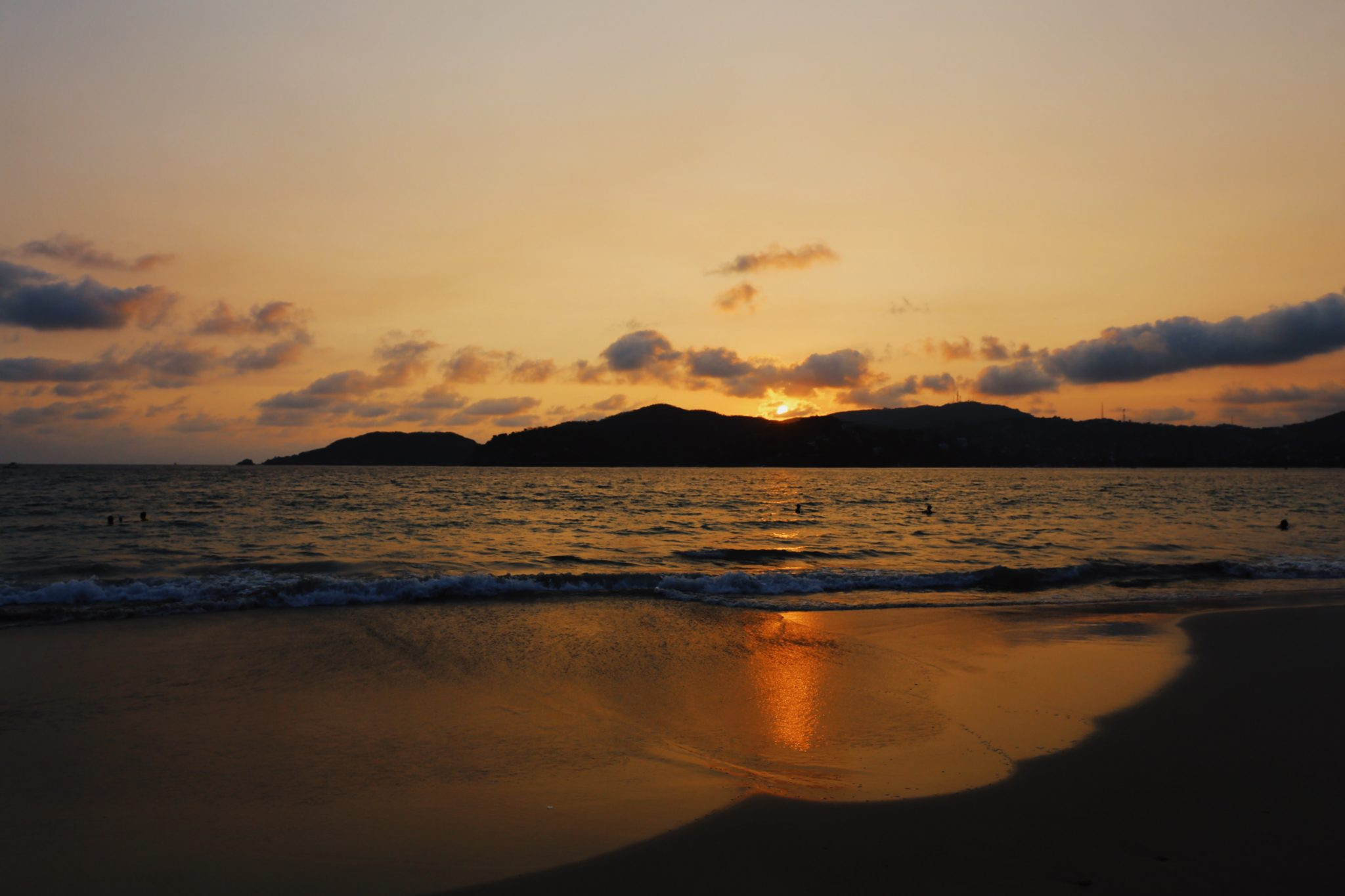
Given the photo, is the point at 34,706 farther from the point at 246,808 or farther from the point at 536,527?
the point at 536,527

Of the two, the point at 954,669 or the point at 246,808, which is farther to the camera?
the point at 954,669

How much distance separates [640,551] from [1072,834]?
69.8 ft

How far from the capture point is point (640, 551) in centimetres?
2662

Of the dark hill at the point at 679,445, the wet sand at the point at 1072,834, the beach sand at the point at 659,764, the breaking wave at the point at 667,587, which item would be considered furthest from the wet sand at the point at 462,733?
the dark hill at the point at 679,445

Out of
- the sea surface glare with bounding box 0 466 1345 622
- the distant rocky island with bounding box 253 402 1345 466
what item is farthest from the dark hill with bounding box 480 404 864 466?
the sea surface glare with bounding box 0 466 1345 622

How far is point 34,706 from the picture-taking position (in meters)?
8.93

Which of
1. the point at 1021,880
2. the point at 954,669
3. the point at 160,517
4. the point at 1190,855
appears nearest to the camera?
the point at 1021,880

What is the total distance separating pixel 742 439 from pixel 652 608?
175338 millimetres

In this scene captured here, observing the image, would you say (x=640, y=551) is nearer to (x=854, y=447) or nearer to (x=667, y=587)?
(x=667, y=587)

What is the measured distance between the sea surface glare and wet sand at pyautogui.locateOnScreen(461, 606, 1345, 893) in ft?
32.5

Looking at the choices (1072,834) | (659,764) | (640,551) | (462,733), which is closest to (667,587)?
(640,551)

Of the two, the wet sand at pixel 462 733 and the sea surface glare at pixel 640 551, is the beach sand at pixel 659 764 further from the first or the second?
the sea surface glare at pixel 640 551

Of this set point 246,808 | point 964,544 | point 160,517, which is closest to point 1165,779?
point 246,808

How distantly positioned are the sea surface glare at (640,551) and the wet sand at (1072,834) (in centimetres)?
990
